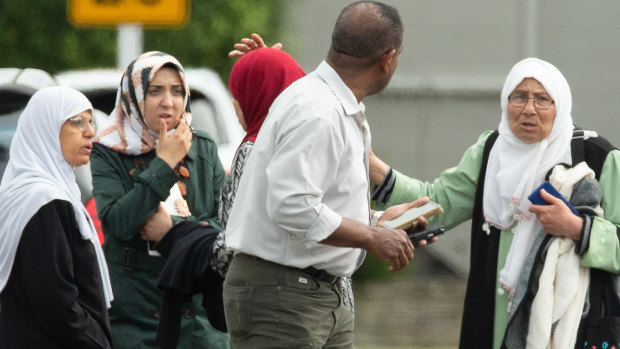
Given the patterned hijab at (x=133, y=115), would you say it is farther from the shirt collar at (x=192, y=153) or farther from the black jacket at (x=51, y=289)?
the black jacket at (x=51, y=289)

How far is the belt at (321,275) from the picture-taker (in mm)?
4586

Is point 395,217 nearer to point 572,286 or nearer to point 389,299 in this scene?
point 572,286

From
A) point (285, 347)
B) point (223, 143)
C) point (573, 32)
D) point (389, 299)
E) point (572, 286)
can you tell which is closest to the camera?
point (285, 347)

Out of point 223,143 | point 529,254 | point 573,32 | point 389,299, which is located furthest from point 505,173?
point 573,32

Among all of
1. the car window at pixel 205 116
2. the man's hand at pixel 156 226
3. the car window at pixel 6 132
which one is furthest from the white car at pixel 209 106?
the man's hand at pixel 156 226

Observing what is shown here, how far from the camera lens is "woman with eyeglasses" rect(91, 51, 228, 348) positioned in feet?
17.4

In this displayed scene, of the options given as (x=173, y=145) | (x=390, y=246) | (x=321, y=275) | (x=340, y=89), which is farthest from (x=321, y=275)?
(x=173, y=145)

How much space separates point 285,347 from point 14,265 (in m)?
0.97

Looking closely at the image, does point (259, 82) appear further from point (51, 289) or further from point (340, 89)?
point (51, 289)

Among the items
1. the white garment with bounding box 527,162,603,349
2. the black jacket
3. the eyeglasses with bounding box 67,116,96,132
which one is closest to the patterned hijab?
the eyeglasses with bounding box 67,116,96,132

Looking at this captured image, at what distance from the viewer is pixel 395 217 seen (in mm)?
4801

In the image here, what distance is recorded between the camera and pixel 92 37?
12.5 metres

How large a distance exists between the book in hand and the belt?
10.2 inches

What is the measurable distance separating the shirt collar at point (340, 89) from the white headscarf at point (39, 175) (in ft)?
3.20
